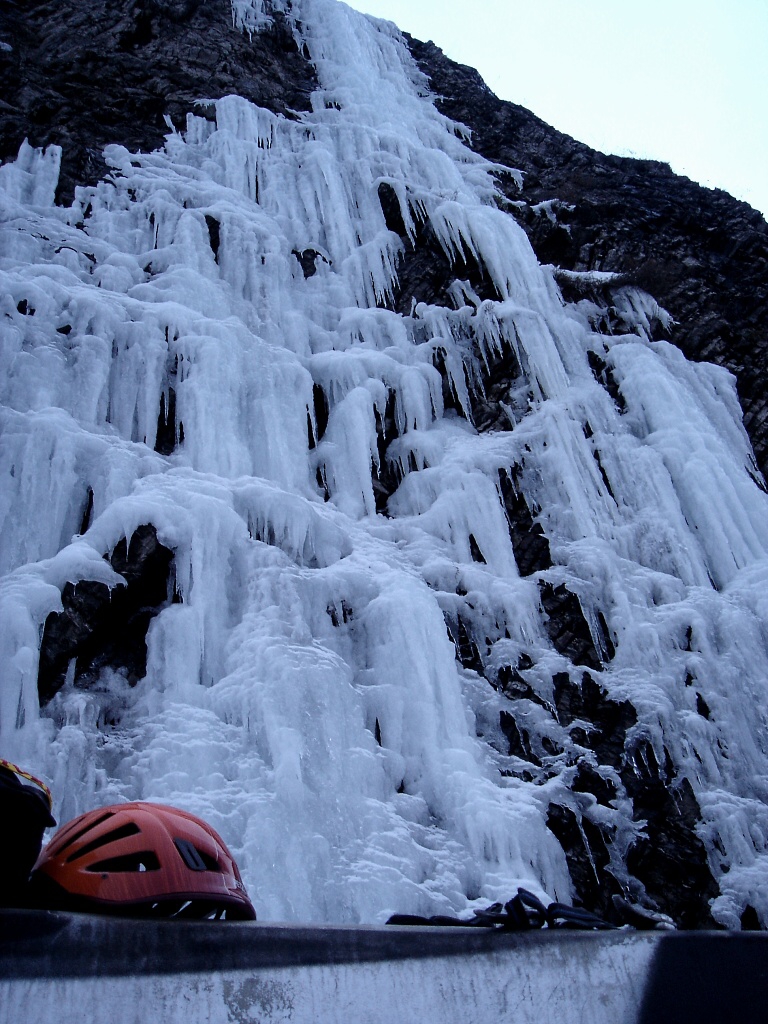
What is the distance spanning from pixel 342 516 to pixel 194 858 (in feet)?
22.5

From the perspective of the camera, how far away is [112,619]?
7121 millimetres

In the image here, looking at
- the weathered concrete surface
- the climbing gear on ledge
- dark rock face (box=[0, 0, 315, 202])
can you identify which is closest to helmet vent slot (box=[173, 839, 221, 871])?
the climbing gear on ledge

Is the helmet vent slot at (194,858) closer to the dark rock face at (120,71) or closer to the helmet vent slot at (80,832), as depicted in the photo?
the helmet vent slot at (80,832)

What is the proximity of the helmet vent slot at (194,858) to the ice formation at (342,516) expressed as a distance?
3228 millimetres

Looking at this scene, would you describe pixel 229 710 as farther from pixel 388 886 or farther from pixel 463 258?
pixel 463 258

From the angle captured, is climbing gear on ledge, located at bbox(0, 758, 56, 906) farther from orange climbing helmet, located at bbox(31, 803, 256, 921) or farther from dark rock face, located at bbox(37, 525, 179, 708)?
dark rock face, located at bbox(37, 525, 179, 708)

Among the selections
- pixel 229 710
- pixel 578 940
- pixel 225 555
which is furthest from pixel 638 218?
pixel 578 940

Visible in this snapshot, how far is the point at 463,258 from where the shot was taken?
1271 cm

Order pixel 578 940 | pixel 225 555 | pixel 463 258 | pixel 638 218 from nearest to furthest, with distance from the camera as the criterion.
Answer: pixel 578 940
pixel 225 555
pixel 463 258
pixel 638 218

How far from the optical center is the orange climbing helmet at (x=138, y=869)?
2082mm

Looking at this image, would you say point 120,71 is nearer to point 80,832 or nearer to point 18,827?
point 80,832

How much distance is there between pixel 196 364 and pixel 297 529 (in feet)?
8.14

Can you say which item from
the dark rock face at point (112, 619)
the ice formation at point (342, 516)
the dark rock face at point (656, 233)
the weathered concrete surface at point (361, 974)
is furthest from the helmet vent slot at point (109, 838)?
the dark rock face at point (656, 233)

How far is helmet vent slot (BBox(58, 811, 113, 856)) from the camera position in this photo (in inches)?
88.6
